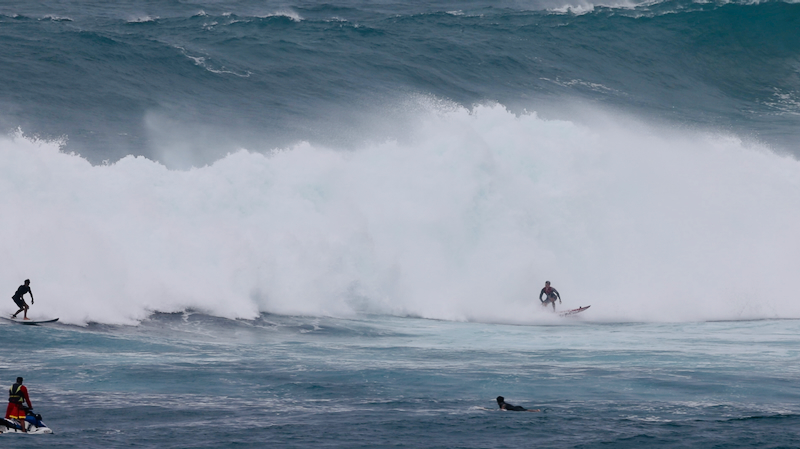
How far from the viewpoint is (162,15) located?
162 ft

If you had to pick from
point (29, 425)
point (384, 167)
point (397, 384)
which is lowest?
point (29, 425)

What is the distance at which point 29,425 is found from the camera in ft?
51.9

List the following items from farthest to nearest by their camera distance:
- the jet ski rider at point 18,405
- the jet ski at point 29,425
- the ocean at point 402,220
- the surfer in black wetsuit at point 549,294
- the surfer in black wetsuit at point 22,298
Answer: the surfer in black wetsuit at point 549,294, the surfer in black wetsuit at point 22,298, the ocean at point 402,220, the jet ski rider at point 18,405, the jet ski at point 29,425

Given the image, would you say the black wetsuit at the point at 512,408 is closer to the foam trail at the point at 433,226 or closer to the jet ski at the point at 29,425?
the jet ski at the point at 29,425

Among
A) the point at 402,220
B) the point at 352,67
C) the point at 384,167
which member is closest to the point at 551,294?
the point at 402,220

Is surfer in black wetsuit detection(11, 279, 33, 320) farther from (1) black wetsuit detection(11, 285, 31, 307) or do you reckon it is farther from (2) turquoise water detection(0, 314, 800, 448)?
(2) turquoise water detection(0, 314, 800, 448)

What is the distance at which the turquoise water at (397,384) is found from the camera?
15820 millimetres

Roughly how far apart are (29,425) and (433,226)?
20.6 m

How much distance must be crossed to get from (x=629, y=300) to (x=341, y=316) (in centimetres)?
Answer: 1046

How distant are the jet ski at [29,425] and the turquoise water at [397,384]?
0.24 metres

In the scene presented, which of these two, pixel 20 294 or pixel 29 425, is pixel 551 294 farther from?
pixel 29 425

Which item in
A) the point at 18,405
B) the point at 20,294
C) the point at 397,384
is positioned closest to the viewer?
the point at 18,405

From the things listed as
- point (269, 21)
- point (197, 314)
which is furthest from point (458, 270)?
point (269, 21)

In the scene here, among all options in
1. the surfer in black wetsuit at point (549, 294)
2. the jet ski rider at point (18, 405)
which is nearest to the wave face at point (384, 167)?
the surfer in black wetsuit at point (549, 294)
